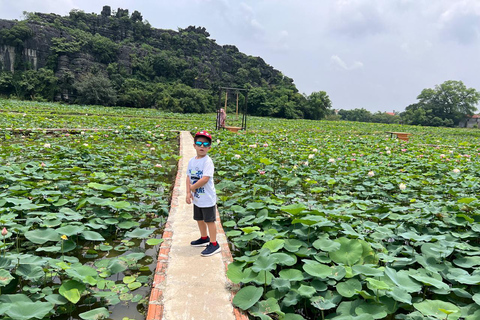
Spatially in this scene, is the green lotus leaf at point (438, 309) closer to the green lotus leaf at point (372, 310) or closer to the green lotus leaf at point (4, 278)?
the green lotus leaf at point (372, 310)

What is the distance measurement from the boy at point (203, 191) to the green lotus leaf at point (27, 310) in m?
0.96

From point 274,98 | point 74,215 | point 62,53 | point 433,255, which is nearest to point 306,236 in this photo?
point 433,255

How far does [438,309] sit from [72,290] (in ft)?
5.27

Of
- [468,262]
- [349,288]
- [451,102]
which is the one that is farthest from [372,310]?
[451,102]

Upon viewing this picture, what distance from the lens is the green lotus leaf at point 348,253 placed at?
1613mm

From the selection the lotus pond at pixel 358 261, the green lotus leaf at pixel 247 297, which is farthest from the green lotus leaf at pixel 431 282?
the green lotus leaf at pixel 247 297

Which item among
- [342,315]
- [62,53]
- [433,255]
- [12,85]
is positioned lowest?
[342,315]

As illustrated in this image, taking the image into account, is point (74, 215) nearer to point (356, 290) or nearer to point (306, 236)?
point (306, 236)

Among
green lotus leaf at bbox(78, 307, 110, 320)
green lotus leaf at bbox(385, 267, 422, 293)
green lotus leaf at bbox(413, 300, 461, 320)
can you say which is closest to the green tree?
green lotus leaf at bbox(78, 307, 110, 320)

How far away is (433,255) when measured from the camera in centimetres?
174

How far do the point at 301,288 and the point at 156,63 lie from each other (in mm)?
50082

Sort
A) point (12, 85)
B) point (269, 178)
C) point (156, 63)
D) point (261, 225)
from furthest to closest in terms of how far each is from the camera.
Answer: point (156, 63)
point (12, 85)
point (269, 178)
point (261, 225)

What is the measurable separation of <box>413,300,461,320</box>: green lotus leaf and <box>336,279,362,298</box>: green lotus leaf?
0.79 feet

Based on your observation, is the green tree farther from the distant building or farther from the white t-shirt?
the distant building
